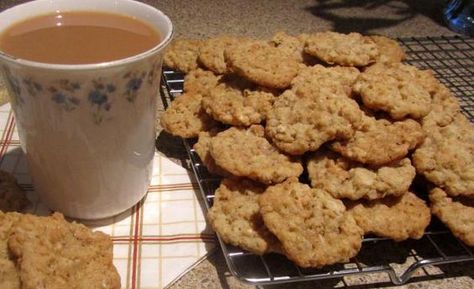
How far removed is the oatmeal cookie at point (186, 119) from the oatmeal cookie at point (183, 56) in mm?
163

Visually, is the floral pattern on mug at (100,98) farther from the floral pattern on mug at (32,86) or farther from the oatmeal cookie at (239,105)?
the oatmeal cookie at (239,105)

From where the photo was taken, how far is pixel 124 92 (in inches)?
27.0

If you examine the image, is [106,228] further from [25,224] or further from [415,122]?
[415,122]

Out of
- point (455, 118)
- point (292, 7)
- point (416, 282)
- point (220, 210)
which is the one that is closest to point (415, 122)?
point (455, 118)

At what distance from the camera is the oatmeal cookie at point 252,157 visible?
0.81 m

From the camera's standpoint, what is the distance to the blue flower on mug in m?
0.65

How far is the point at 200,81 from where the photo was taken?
1106 mm

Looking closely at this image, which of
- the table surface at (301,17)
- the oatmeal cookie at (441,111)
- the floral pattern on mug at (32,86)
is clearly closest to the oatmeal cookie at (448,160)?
the oatmeal cookie at (441,111)

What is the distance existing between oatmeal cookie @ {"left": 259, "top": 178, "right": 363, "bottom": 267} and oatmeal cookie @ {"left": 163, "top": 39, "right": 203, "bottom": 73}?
1.67 feet

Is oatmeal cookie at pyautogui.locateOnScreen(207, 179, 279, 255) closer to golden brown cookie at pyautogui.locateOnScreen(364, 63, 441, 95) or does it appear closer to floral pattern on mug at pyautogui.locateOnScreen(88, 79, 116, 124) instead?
floral pattern on mug at pyautogui.locateOnScreen(88, 79, 116, 124)

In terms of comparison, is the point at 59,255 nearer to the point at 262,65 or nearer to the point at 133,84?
the point at 133,84

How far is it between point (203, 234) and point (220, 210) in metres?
0.06

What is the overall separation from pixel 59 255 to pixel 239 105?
0.41 m

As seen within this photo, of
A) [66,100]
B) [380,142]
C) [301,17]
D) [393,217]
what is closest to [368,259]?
[393,217]
